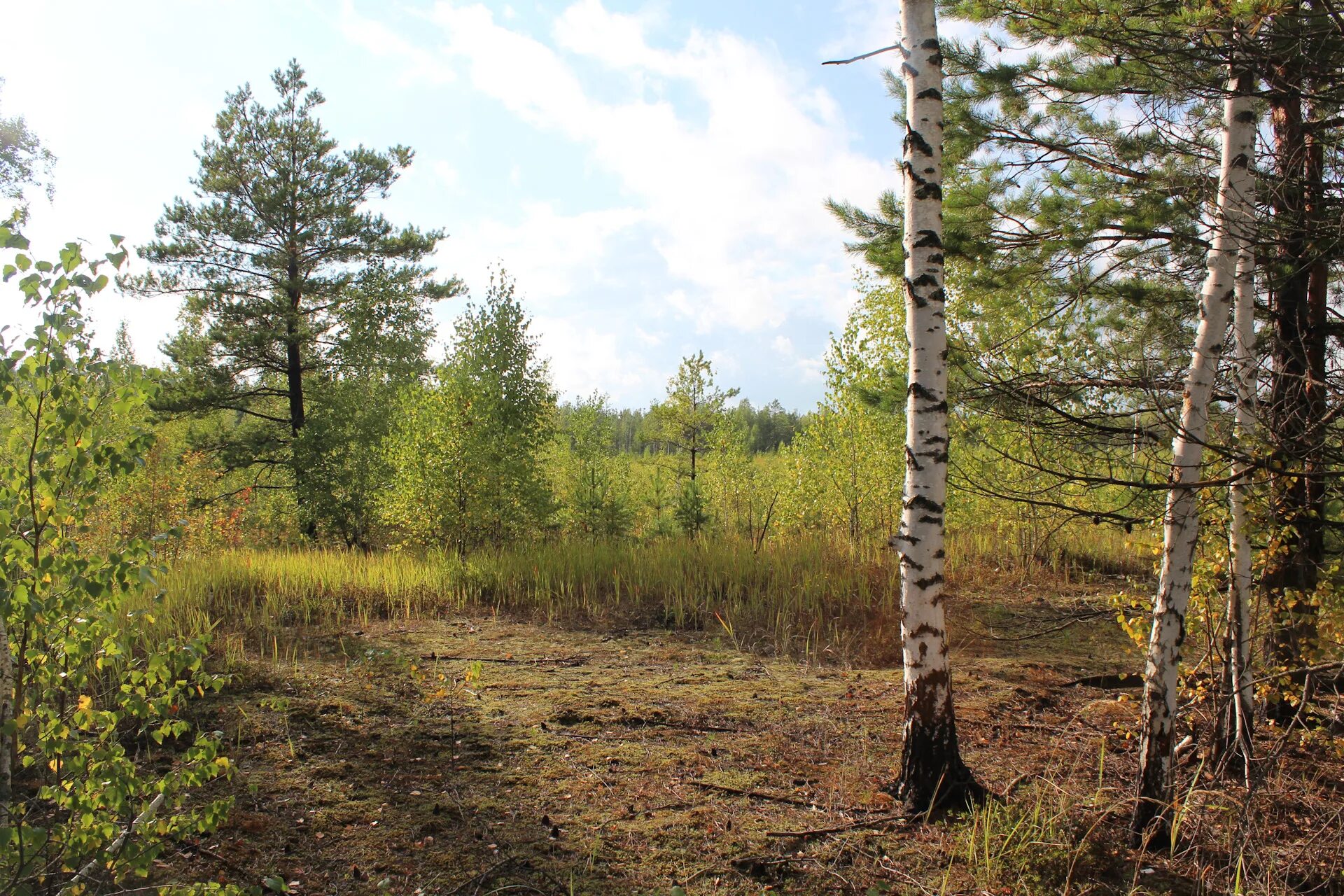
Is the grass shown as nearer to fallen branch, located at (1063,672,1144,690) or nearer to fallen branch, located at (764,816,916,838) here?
fallen branch, located at (1063,672,1144,690)

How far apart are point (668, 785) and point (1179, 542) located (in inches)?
108

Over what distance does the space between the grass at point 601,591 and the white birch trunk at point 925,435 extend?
134 inches

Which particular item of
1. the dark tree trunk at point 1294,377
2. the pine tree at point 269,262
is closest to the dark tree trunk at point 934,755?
the dark tree trunk at point 1294,377

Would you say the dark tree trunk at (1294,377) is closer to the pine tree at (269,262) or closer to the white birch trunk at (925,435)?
the white birch trunk at (925,435)

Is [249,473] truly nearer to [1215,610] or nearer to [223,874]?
[223,874]

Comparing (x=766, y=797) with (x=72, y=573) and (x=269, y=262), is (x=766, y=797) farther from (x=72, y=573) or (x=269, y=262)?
(x=269, y=262)

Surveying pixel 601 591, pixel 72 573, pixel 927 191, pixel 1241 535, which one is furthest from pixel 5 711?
pixel 601 591

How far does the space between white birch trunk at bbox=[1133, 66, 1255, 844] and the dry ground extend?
0.20 metres

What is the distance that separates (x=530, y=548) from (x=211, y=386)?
9.74 metres

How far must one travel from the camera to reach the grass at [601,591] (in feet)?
25.1

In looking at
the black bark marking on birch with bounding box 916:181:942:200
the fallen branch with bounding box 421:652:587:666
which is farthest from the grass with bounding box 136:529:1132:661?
the black bark marking on birch with bounding box 916:181:942:200

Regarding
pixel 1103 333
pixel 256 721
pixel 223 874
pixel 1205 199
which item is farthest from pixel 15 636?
pixel 1103 333

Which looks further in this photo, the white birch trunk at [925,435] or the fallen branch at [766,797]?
the fallen branch at [766,797]

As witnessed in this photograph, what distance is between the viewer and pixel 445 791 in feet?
12.9
